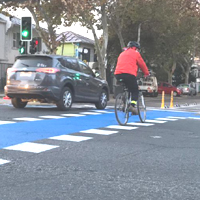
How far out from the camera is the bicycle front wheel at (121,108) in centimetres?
857

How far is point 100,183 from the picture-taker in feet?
12.5

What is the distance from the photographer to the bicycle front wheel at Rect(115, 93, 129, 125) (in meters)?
8.57

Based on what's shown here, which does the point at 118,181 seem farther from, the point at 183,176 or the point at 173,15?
the point at 173,15

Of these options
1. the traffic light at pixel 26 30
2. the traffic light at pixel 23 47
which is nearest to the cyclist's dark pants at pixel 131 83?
the traffic light at pixel 26 30

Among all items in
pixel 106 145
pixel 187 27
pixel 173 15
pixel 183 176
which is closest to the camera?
pixel 183 176

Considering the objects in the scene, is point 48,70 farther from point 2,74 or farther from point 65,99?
point 2,74

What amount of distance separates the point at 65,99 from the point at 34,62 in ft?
4.90

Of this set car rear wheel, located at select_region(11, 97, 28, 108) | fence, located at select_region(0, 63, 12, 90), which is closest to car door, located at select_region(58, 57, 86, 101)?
car rear wheel, located at select_region(11, 97, 28, 108)

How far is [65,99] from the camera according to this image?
11.7 m

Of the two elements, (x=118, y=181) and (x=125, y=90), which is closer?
(x=118, y=181)

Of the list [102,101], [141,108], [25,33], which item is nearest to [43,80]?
[102,101]

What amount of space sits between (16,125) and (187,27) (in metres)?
30.9

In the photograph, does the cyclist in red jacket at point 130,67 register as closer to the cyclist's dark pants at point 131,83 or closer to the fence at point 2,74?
the cyclist's dark pants at point 131,83

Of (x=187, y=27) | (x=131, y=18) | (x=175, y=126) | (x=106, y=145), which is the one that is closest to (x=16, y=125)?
(x=106, y=145)
